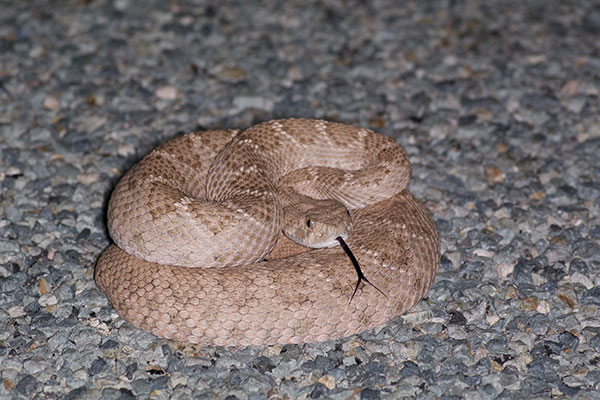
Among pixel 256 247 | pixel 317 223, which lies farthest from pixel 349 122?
pixel 256 247

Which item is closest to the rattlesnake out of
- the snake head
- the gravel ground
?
the snake head

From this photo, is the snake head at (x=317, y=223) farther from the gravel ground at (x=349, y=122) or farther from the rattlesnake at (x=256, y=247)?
the gravel ground at (x=349, y=122)

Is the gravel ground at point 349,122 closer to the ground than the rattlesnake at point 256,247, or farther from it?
closer to the ground

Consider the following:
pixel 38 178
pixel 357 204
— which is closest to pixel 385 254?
pixel 357 204

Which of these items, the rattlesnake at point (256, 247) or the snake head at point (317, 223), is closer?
the rattlesnake at point (256, 247)

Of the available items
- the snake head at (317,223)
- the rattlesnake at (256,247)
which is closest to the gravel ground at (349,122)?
the rattlesnake at (256,247)

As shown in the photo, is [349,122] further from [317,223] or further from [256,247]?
[256,247]

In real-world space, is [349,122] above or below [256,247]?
below
